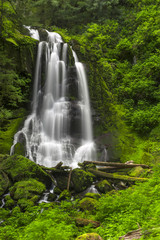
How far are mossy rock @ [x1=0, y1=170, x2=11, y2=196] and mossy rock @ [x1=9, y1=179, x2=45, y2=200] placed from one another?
264mm

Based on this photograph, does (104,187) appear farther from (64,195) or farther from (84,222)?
(84,222)

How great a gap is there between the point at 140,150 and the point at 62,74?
306 inches

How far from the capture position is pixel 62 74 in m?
13.8

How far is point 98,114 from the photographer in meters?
13.3

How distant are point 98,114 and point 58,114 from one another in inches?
115

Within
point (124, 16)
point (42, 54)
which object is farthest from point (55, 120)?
point (124, 16)

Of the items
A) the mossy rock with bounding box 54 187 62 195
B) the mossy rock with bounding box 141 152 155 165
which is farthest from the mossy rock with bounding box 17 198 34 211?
the mossy rock with bounding box 141 152 155 165

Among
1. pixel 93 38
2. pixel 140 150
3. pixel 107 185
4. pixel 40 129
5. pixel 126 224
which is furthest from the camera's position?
pixel 93 38

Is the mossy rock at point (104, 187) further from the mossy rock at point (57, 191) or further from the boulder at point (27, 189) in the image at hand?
→ the boulder at point (27, 189)

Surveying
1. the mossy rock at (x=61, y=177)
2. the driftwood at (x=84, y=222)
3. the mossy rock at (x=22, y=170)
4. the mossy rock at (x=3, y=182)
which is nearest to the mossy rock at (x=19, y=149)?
the mossy rock at (x=22, y=170)

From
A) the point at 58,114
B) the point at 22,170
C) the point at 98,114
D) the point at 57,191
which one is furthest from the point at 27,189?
the point at 98,114

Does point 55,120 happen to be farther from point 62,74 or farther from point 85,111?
point 62,74

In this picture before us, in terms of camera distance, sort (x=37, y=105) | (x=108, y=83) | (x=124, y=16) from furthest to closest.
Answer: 1. (x=124, y=16)
2. (x=108, y=83)
3. (x=37, y=105)

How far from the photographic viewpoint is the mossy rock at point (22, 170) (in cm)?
785
